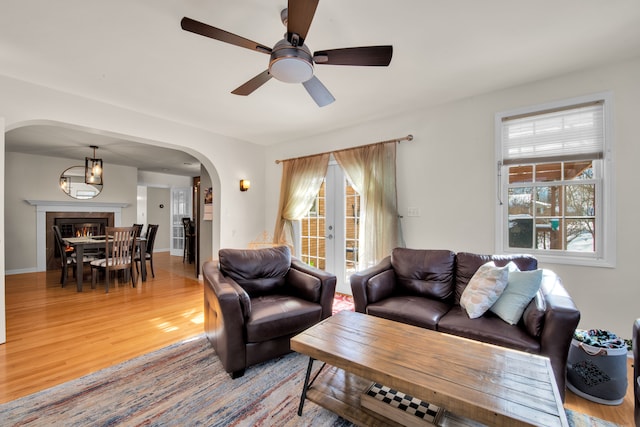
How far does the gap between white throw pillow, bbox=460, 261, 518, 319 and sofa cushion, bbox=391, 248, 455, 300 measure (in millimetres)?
344

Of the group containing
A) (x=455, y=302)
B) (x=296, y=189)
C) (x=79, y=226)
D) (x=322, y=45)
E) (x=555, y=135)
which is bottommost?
(x=455, y=302)

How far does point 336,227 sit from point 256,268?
1.81 meters

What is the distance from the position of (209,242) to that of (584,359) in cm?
509

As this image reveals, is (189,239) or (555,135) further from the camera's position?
(189,239)

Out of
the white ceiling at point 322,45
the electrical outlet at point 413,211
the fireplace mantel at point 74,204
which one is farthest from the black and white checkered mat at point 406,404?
the fireplace mantel at point 74,204

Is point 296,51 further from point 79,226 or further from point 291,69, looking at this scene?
point 79,226

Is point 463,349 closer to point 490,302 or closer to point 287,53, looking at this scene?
point 490,302

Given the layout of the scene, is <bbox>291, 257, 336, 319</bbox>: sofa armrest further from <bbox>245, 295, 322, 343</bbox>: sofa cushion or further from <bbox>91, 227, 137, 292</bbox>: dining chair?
<bbox>91, 227, 137, 292</bbox>: dining chair

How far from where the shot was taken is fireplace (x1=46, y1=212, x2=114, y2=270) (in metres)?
6.25

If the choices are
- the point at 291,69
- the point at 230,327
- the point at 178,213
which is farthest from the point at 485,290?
the point at 178,213

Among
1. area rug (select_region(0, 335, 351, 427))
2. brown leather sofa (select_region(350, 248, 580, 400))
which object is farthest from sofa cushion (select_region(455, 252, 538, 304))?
area rug (select_region(0, 335, 351, 427))

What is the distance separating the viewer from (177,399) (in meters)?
1.90

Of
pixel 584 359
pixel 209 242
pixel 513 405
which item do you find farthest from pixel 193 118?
pixel 584 359

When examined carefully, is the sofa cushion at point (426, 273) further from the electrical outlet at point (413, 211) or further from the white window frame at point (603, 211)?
the white window frame at point (603, 211)
